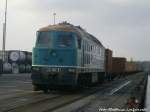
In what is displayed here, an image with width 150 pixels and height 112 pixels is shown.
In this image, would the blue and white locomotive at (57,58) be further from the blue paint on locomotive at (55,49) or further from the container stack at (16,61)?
the container stack at (16,61)

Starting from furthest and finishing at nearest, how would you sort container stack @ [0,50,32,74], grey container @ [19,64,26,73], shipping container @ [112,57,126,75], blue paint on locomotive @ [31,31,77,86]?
grey container @ [19,64,26,73]
container stack @ [0,50,32,74]
shipping container @ [112,57,126,75]
blue paint on locomotive @ [31,31,77,86]

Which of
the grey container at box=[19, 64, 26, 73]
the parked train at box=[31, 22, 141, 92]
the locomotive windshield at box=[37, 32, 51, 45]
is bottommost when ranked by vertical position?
the grey container at box=[19, 64, 26, 73]

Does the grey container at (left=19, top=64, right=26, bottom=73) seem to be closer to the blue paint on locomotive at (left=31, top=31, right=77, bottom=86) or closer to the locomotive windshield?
the locomotive windshield

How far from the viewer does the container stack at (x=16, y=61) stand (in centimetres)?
6635

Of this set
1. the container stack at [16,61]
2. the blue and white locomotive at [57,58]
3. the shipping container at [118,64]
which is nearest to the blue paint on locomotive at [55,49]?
the blue and white locomotive at [57,58]

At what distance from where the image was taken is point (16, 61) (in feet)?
223

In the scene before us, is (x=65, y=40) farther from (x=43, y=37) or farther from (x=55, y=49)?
(x=43, y=37)

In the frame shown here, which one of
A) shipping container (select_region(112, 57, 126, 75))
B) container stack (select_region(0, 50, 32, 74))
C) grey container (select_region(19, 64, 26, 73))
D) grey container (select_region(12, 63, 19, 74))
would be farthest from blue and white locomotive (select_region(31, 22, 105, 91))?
grey container (select_region(19, 64, 26, 73))

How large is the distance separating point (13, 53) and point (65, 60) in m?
46.2

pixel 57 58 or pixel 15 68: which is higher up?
pixel 57 58

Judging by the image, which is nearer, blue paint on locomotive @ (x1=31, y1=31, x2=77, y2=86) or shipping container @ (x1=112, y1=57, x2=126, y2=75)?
blue paint on locomotive @ (x1=31, y1=31, x2=77, y2=86)

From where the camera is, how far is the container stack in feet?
218

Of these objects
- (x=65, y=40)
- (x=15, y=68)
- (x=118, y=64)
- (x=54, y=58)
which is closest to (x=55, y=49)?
(x=54, y=58)

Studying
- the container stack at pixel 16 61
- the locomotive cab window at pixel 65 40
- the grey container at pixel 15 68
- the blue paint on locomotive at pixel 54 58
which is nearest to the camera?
the blue paint on locomotive at pixel 54 58
